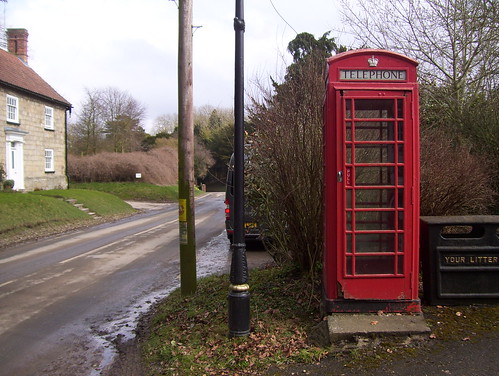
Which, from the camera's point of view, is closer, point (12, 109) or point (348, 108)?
point (348, 108)

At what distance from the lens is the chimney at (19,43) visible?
102 feet

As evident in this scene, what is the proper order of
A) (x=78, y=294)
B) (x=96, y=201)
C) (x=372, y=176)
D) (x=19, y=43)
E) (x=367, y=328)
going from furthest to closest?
(x=19, y=43) < (x=96, y=201) < (x=78, y=294) < (x=372, y=176) < (x=367, y=328)

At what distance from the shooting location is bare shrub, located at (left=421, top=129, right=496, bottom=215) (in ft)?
24.6

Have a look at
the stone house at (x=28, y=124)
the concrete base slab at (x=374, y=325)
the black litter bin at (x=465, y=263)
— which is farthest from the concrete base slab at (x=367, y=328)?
the stone house at (x=28, y=124)

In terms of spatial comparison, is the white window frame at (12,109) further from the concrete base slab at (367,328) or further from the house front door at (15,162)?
the concrete base slab at (367,328)

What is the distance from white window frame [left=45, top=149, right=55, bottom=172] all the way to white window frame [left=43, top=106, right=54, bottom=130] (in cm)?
159

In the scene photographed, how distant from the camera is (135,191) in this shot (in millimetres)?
38562

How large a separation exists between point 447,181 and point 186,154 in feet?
14.4

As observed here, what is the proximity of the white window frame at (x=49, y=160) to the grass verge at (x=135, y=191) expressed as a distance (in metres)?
7.78

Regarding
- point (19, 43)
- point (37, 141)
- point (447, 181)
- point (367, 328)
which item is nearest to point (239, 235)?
point (367, 328)

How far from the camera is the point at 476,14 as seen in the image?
11398 mm

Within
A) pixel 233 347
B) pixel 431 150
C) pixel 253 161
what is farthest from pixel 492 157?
pixel 233 347

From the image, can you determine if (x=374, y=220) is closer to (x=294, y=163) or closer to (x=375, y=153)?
(x=375, y=153)

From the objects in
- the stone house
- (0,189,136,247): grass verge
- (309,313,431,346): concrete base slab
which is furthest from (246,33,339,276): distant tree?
the stone house
